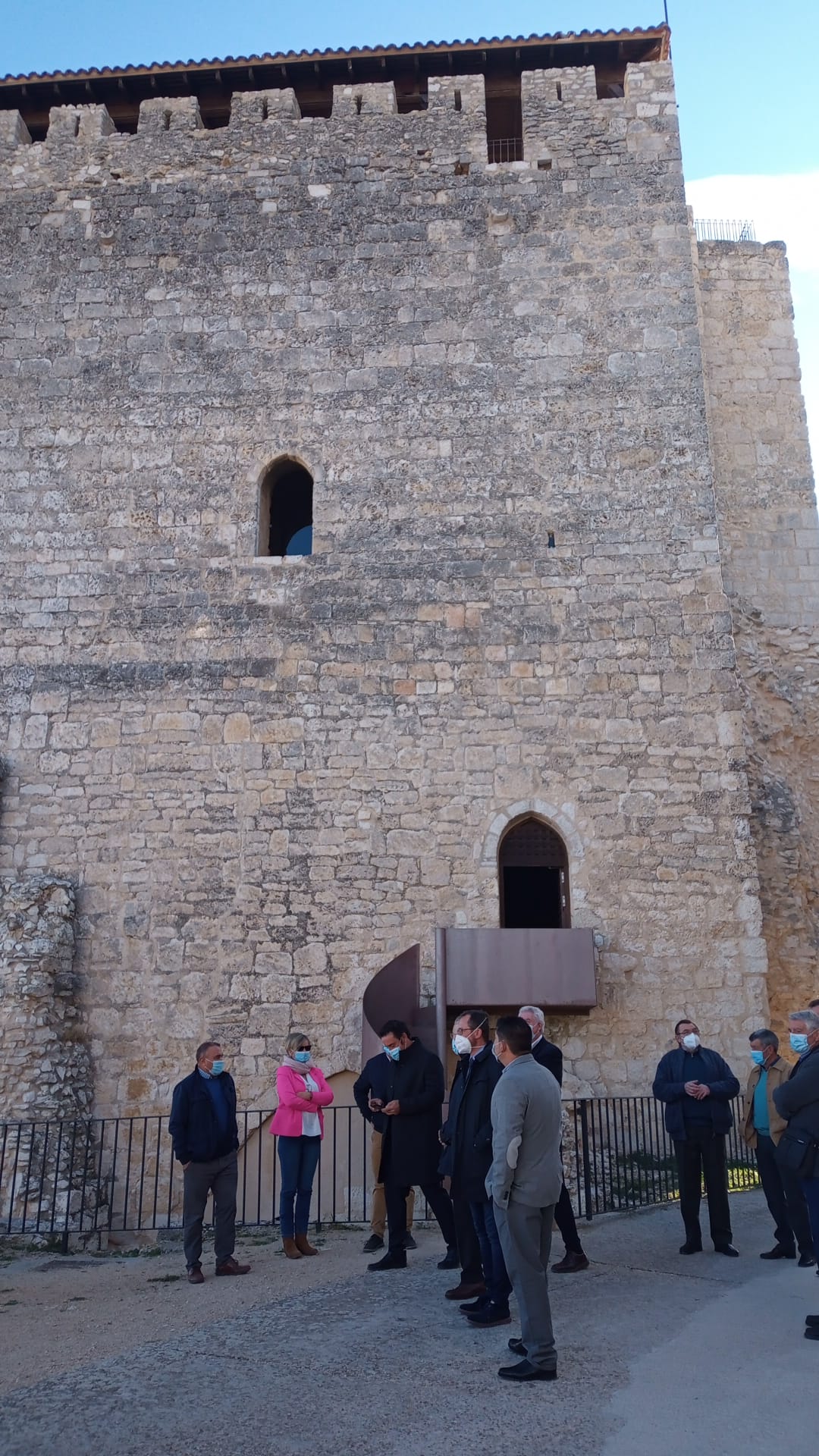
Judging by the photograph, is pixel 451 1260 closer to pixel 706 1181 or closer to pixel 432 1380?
pixel 706 1181

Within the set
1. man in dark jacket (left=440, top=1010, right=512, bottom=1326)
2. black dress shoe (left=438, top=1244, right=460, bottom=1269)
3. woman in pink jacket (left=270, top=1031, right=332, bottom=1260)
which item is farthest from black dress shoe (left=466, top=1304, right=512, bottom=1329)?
woman in pink jacket (left=270, top=1031, right=332, bottom=1260)

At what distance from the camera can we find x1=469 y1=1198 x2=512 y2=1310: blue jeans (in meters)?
5.02

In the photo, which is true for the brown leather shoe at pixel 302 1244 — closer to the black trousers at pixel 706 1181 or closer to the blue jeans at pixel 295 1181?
the blue jeans at pixel 295 1181

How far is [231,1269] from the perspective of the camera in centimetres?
644

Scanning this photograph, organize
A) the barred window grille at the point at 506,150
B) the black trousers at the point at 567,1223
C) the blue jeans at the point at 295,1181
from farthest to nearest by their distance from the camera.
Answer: the barred window grille at the point at 506,150, the blue jeans at the point at 295,1181, the black trousers at the point at 567,1223

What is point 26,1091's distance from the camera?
877 centimetres

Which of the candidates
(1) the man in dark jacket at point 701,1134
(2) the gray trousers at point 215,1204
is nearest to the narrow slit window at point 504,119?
(1) the man in dark jacket at point 701,1134

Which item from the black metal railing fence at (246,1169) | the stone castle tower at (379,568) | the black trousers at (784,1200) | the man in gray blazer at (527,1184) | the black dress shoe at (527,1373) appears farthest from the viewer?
the stone castle tower at (379,568)

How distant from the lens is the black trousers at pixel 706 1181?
255 inches

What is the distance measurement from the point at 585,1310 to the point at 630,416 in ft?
26.0

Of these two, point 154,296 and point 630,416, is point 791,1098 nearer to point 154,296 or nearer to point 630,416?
point 630,416

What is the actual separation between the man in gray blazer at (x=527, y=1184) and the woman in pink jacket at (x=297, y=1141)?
2.56 meters

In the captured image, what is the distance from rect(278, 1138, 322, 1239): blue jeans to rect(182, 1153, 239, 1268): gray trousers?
1.02ft

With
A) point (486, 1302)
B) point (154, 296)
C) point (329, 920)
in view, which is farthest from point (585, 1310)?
point (154, 296)
